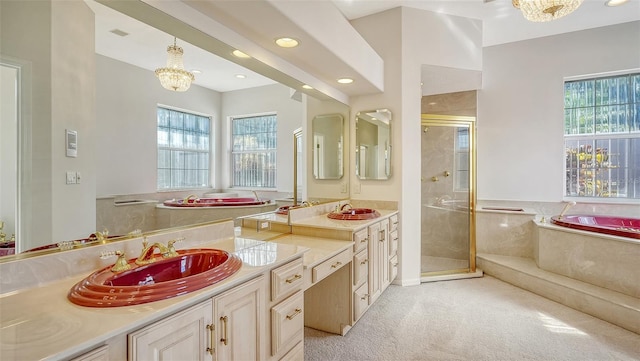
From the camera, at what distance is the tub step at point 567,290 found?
2.31 meters

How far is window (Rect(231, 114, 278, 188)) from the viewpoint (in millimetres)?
1882

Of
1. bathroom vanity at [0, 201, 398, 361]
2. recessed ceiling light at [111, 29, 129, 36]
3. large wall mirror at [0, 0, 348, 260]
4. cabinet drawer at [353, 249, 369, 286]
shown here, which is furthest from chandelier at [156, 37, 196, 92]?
cabinet drawer at [353, 249, 369, 286]

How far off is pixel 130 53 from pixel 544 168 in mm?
4595

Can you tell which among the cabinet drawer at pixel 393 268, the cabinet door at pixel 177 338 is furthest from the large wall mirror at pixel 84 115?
the cabinet drawer at pixel 393 268

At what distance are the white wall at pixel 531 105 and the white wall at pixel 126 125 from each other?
4.07 meters

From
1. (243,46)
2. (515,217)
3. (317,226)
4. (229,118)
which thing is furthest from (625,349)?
(243,46)

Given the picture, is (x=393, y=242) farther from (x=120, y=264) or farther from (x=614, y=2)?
(x=614, y=2)

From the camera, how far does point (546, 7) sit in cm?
229

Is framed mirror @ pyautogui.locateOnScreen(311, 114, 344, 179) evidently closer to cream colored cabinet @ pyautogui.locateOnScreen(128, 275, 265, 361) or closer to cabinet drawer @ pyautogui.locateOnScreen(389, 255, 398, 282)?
cabinet drawer @ pyautogui.locateOnScreen(389, 255, 398, 282)

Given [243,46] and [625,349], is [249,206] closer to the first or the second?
[243,46]

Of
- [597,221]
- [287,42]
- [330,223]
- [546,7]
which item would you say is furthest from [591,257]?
[287,42]

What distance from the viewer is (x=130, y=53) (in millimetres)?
1345

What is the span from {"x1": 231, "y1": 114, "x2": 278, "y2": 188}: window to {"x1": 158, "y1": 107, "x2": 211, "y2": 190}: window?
18 cm

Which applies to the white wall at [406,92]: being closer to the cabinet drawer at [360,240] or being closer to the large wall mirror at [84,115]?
the cabinet drawer at [360,240]
